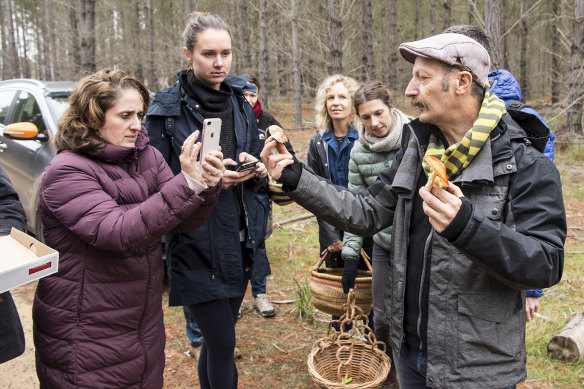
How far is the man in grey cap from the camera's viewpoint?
158 cm

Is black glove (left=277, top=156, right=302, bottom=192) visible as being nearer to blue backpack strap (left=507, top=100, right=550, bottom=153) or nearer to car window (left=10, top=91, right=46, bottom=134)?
blue backpack strap (left=507, top=100, right=550, bottom=153)

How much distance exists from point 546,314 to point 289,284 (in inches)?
107

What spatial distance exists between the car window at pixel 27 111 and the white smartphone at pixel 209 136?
416cm

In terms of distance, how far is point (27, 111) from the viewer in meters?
5.82

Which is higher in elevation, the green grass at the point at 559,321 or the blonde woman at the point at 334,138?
the blonde woman at the point at 334,138

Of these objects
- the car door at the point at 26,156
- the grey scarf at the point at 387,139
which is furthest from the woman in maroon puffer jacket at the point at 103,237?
the car door at the point at 26,156

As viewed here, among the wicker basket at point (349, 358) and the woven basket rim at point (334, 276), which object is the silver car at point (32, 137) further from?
the wicker basket at point (349, 358)

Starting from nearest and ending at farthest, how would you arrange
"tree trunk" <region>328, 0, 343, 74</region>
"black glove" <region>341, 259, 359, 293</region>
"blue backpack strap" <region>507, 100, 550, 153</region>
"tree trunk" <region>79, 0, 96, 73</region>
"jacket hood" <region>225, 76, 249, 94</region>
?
"blue backpack strap" <region>507, 100, 550, 153</region>, "jacket hood" <region>225, 76, 249, 94</region>, "black glove" <region>341, 259, 359, 293</region>, "tree trunk" <region>79, 0, 96, 73</region>, "tree trunk" <region>328, 0, 343, 74</region>

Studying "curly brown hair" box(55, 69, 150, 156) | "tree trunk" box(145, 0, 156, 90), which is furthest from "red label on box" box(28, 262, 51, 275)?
"tree trunk" box(145, 0, 156, 90)

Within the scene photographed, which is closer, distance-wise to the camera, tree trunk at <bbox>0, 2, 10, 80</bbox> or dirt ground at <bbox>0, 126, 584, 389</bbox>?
dirt ground at <bbox>0, 126, 584, 389</bbox>

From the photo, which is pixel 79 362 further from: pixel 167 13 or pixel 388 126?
pixel 167 13

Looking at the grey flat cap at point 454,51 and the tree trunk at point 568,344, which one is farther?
the tree trunk at point 568,344

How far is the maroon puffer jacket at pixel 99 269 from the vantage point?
1.92 meters

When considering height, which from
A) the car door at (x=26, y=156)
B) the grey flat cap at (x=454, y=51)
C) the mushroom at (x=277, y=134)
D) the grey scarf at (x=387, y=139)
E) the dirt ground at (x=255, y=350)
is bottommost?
the dirt ground at (x=255, y=350)
